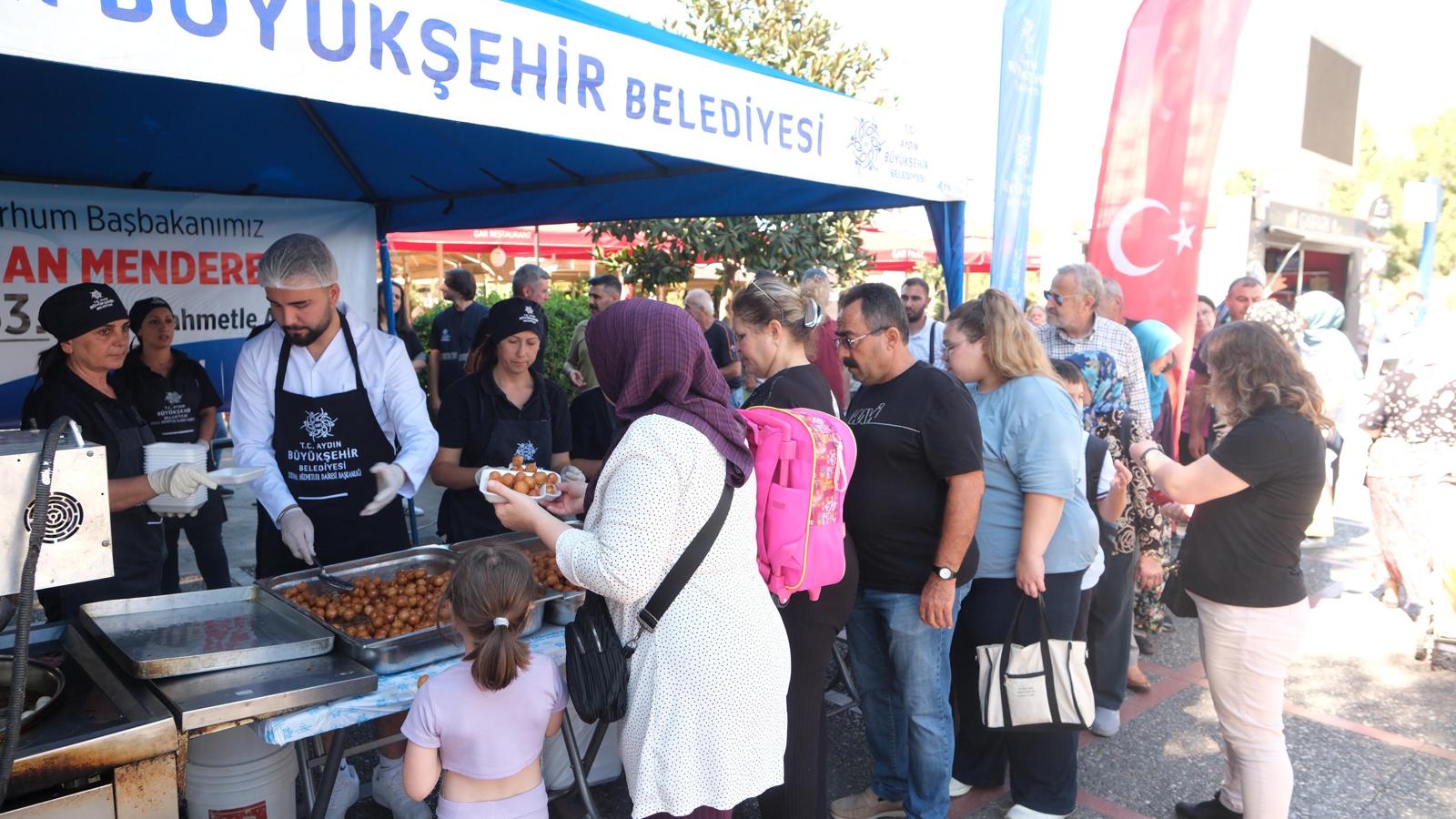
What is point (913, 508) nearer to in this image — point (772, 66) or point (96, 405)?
point (96, 405)

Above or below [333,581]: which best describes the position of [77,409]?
above

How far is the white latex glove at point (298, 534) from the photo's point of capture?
2.64 m

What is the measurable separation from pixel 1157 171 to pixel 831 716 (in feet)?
12.7

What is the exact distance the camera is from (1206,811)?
2994 mm

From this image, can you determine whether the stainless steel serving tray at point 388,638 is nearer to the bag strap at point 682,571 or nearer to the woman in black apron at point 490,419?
the woman in black apron at point 490,419

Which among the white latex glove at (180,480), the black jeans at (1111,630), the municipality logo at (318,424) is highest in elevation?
the municipality logo at (318,424)

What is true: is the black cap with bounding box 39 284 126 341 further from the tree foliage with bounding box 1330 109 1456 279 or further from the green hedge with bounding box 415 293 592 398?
the tree foliage with bounding box 1330 109 1456 279

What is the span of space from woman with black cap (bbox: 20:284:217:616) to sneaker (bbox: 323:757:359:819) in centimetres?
90

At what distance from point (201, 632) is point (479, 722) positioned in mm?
893

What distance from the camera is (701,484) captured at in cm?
180

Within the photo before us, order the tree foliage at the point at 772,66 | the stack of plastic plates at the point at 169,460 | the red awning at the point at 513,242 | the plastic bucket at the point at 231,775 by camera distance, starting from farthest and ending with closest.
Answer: the red awning at the point at 513,242, the tree foliage at the point at 772,66, the stack of plastic plates at the point at 169,460, the plastic bucket at the point at 231,775

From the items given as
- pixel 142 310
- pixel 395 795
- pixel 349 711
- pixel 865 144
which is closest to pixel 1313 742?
pixel 865 144

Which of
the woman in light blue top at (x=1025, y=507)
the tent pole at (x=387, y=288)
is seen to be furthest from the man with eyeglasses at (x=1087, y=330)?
the tent pole at (x=387, y=288)

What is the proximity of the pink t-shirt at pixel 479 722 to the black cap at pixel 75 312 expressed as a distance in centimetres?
173
